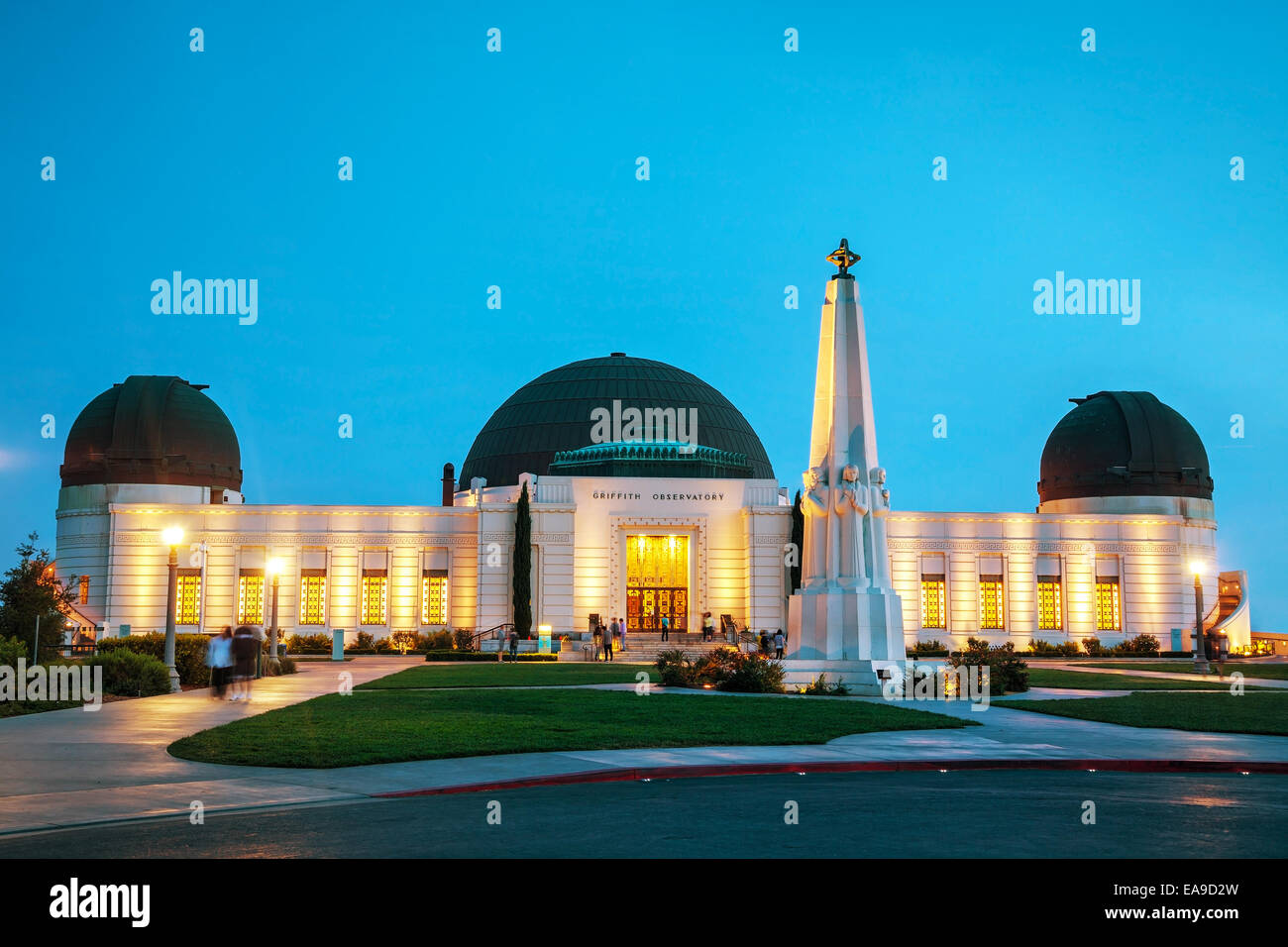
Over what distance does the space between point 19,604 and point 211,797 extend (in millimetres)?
20823

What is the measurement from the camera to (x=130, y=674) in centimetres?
2423

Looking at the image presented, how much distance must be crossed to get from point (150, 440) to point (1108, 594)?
4802cm

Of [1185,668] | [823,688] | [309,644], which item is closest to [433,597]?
[309,644]

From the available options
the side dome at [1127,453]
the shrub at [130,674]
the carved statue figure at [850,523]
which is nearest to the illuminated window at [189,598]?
the shrub at [130,674]

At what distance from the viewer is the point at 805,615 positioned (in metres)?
29.1

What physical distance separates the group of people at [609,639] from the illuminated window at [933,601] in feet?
43.4

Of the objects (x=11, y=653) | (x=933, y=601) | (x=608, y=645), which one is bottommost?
(x=608, y=645)

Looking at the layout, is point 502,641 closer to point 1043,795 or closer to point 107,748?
point 107,748

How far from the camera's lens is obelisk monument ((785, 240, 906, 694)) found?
1112 inches

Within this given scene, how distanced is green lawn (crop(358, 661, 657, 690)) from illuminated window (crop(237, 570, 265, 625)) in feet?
54.6

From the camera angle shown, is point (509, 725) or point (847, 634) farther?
point (847, 634)

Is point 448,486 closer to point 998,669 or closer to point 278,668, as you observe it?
point 278,668

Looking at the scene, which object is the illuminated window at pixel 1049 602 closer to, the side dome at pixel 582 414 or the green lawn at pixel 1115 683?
the side dome at pixel 582 414

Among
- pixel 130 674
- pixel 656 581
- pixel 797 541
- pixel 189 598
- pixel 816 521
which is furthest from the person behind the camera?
pixel 656 581
